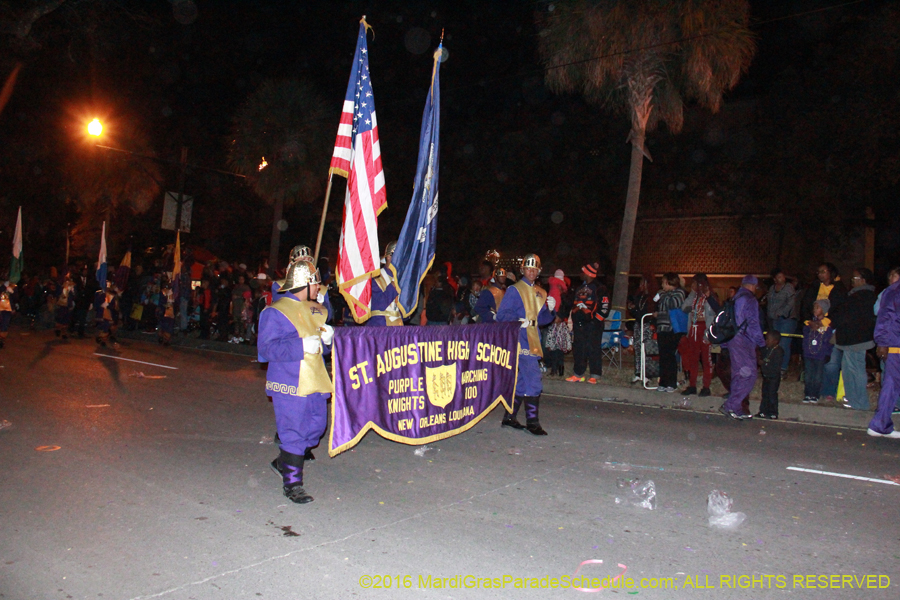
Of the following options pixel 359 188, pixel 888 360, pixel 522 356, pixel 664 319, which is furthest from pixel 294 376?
pixel 664 319

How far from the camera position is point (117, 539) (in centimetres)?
474

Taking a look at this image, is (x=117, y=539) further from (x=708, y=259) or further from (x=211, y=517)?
(x=708, y=259)

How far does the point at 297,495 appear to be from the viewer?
557 cm

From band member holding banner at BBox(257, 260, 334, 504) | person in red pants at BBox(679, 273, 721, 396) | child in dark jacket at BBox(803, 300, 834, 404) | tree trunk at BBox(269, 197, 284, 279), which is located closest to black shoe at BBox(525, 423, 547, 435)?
band member holding banner at BBox(257, 260, 334, 504)

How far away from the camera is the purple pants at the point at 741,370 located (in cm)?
977

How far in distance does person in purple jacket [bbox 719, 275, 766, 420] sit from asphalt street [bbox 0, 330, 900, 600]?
873 mm

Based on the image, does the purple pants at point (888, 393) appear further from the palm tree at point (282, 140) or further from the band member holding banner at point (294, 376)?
the palm tree at point (282, 140)

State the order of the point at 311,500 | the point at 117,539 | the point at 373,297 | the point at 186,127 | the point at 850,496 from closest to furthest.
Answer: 1. the point at 117,539
2. the point at 311,500
3. the point at 850,496
4. the point at 373,297
5. the point at 186,127

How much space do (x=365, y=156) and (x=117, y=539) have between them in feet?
13.5

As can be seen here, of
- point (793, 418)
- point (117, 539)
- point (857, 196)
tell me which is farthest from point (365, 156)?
point (857, 196)

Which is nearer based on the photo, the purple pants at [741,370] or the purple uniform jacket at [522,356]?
the purple uniform jacket at [522,356]

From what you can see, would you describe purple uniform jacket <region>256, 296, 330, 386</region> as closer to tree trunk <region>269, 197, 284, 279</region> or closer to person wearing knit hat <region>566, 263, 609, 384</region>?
person wearing knit hat <region>566, 263, 609, 384</region>

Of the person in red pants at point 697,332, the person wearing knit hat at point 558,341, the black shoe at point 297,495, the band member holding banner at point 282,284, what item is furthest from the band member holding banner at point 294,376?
the person wearing knit hat at point 558,341

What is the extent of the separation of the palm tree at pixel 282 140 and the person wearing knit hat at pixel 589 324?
490 inches
